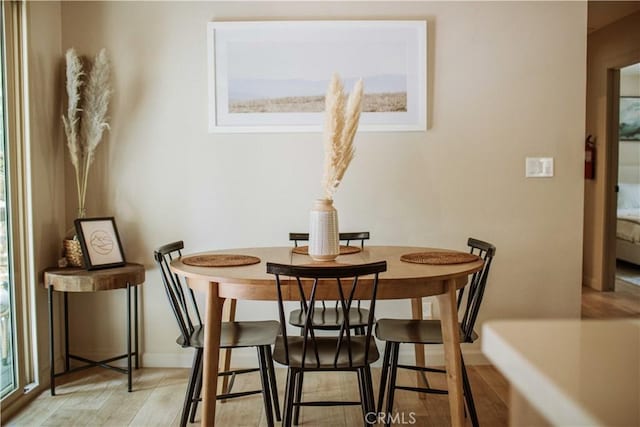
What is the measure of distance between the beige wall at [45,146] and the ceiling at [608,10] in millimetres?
3949

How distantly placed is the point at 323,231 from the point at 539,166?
154cm

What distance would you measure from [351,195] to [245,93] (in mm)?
826

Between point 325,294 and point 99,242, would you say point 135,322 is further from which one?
point 325,294

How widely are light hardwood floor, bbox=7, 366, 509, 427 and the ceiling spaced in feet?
10.5

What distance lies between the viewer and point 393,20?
11.1ft

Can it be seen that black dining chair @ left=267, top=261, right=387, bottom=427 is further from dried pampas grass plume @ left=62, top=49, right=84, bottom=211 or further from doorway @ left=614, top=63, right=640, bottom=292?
doorway @ left=614, top=63, right=640, bottom=292

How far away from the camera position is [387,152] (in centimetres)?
343

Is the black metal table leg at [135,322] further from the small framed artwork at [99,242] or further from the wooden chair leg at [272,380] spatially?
the wooden chair leg at [272,380]

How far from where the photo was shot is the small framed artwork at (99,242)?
126 inches

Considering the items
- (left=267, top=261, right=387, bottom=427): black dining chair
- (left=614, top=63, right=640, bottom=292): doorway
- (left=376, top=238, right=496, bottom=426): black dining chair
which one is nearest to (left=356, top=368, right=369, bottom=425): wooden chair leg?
(left=267, top=261, right=387, bottom=427): black dining chair

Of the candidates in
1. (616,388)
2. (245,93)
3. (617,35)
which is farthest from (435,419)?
(617,35)

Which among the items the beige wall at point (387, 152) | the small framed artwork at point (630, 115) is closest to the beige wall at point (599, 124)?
the small framed artwork at point (630, 115)

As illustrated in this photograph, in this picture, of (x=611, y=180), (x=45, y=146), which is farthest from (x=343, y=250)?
(x=611, y=180)

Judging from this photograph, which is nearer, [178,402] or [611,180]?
[178,402]
